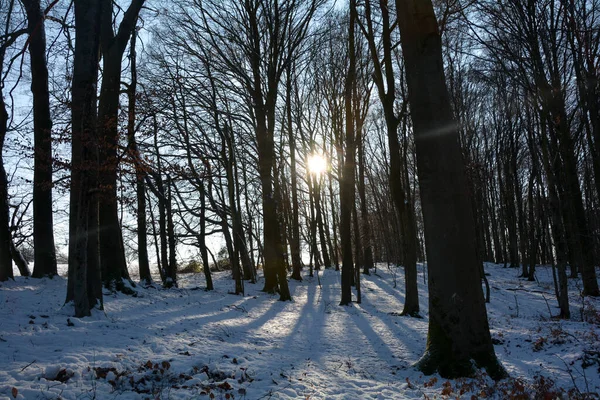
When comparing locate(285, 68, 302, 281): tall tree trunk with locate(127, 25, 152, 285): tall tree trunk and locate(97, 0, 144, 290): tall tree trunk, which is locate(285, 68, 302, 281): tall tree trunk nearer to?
locate(127, 25, 152, 285): tall tree trunk

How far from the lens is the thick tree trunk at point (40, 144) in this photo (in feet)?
40.1

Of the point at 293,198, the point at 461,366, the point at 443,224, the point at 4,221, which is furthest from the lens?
the point at 293,198

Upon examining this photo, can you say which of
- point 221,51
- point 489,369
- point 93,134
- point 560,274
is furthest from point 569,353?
point 221,51

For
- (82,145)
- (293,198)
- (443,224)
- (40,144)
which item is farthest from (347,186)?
(293,198)

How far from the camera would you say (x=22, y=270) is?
13.5m

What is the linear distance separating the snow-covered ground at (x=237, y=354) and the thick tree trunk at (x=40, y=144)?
106 centimetres

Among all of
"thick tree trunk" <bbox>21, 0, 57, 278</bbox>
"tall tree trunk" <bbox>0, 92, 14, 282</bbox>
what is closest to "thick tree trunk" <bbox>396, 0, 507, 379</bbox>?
"thick tree trunk" <bbox>21, 0, 57, 278</bbox>

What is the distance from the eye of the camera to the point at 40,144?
469 inches

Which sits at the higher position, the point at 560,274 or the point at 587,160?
the point at 587,160

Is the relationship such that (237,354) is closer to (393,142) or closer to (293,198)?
(393,142)

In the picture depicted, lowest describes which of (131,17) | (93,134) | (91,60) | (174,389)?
(174,389)

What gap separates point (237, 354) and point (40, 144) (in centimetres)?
974

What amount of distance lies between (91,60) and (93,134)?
4.76 feet

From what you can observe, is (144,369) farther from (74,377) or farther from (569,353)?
(569,353)
